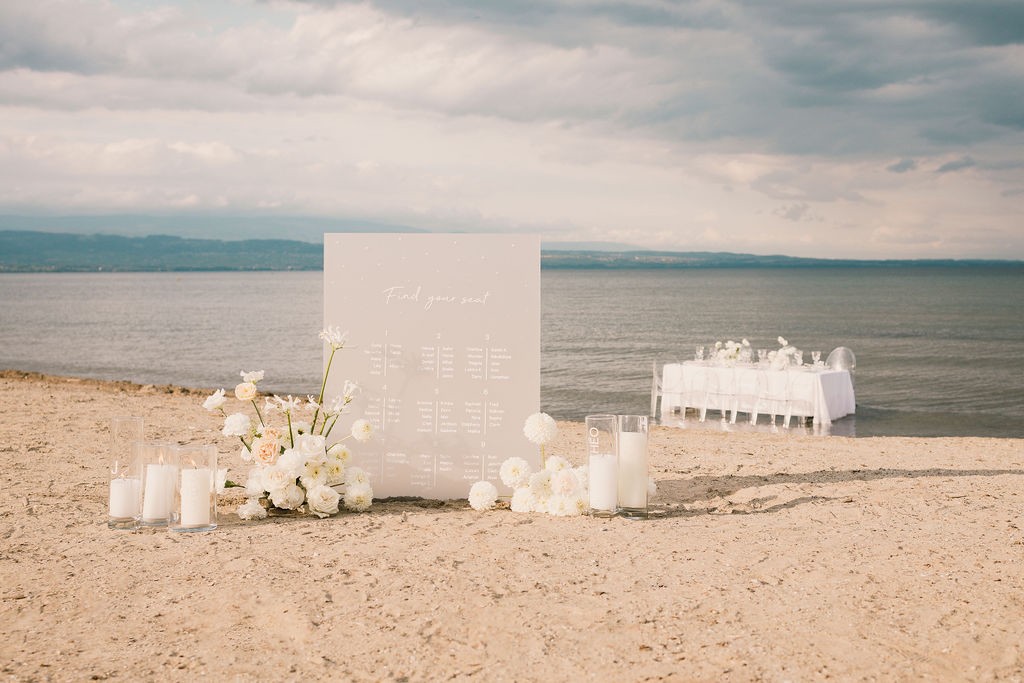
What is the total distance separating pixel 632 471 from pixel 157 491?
3337 mm

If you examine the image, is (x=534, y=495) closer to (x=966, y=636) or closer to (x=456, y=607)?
(x=456, y=607)

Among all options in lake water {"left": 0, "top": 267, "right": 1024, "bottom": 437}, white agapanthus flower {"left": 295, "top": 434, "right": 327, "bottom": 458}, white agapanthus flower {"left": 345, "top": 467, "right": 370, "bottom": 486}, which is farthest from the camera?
lake water {"left": 0, "top": 267, "right": 1024, "bottom": 437}

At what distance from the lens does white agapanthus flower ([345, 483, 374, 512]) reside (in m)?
7.11

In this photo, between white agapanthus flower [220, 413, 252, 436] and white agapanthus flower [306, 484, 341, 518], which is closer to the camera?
white agapanthus flower [220, 413, 252, 436]

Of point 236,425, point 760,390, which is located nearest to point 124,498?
point 236,425

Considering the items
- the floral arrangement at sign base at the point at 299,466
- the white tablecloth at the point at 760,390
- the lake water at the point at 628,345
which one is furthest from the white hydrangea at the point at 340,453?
the white tablecloth at the point at 760,390

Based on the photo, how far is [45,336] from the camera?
1879 inches

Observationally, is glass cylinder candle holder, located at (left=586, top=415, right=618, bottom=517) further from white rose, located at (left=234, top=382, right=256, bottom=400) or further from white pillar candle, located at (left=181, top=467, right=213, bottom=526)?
white pillar candle, located at (left=181, top=467, right=213, bottom=526)

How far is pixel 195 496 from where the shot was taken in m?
6.50

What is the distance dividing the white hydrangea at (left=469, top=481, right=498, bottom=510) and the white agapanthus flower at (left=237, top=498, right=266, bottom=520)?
60.6 inches

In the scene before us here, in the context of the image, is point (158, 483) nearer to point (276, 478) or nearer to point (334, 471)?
point (276, 478)

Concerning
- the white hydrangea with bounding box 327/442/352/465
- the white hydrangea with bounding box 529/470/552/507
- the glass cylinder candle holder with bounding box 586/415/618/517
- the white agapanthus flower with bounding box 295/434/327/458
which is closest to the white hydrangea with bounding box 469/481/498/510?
the white hydrangea with bounding box 529/470/552/507

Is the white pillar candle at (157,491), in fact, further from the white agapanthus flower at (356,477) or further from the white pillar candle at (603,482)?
the white pillar candle at (603,482)

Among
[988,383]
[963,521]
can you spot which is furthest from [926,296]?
[963,521]
